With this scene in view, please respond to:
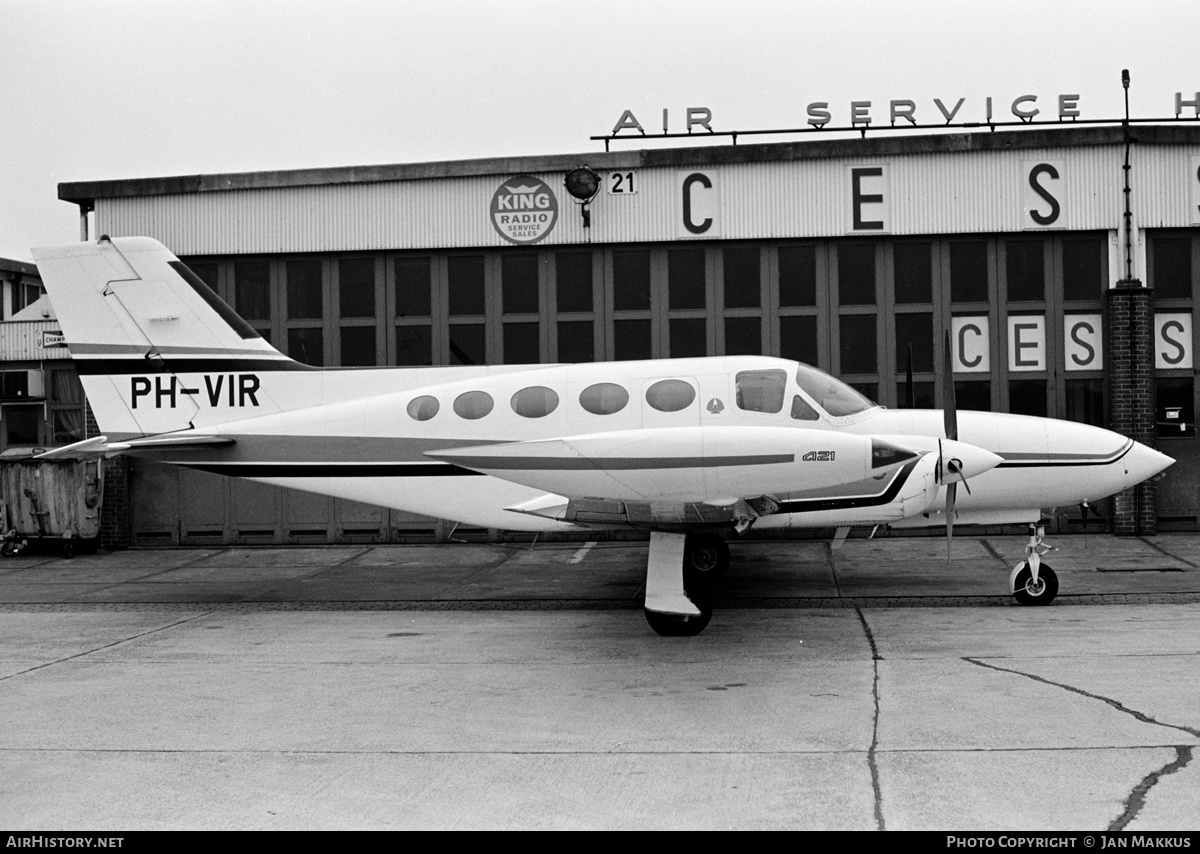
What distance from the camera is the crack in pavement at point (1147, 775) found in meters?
5.32

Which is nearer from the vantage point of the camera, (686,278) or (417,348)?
(686,278)

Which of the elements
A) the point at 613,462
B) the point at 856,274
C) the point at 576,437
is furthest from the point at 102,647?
the point at 856,274

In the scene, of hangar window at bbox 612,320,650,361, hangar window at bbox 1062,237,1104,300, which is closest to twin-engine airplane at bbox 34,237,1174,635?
hangar window at bbox 612,320,650,361

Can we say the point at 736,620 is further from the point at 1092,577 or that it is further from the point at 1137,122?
the point at 1137,122

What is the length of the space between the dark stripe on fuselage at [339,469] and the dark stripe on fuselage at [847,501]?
359 centimetres

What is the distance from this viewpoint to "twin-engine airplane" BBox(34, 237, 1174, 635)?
30.5 ft

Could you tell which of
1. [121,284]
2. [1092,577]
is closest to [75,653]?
[121,284]

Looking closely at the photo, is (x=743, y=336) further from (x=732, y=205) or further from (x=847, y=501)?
(x=847, y=501)

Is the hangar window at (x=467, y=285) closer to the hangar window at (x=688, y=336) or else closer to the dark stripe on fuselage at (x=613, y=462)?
the hangar window at (x=688, y=336)

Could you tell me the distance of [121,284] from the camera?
43.3 ft

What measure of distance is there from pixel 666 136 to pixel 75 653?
40.3 ft

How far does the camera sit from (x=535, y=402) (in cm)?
1211

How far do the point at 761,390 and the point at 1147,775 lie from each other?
247 inches

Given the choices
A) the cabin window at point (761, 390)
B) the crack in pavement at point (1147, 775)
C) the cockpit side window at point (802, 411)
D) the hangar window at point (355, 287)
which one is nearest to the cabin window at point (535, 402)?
the cabin window at point (761, 390)
